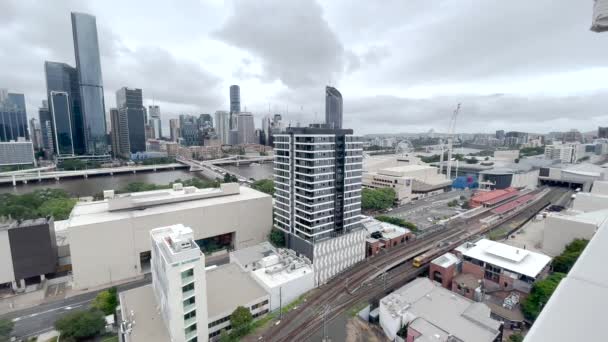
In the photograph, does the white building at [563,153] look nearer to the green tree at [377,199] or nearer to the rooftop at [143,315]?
the green tree at [377,199]

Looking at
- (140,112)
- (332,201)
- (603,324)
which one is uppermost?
(140,112)

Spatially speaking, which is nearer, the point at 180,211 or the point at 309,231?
the point at 309,231

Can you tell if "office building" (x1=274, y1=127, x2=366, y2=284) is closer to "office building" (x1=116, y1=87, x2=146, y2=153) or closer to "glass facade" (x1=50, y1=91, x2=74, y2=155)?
"office building" (x1=116, y1=87, x2=146, y2=153)

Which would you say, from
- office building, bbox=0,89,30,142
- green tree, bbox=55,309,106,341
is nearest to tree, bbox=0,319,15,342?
green tree, bbox=55,309,106,341

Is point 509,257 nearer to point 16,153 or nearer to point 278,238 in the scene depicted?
point 278,238

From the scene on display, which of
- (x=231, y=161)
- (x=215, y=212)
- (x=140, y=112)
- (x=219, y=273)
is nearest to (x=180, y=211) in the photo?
(x=215, y=212)

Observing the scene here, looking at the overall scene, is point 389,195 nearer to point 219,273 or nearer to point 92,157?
point 219,273

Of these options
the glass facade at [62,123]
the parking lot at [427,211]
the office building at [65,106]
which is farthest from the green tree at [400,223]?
the glass facade at [62,123]
